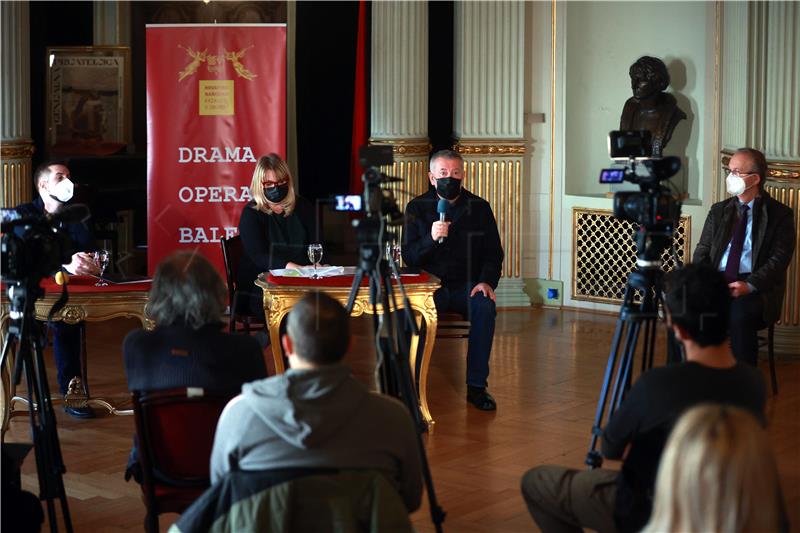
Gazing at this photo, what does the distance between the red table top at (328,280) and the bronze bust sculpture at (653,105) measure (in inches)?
119

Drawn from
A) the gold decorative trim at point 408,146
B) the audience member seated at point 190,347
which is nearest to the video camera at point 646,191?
the audience member seated at point 190,347

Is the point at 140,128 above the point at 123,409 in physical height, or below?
above

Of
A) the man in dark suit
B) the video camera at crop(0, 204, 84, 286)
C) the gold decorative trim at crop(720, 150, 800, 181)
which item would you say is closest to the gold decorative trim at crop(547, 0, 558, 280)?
the gold decorative trim at crop(720, 150, 800, 181)

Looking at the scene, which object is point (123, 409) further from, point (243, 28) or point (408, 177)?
point (408, 177)

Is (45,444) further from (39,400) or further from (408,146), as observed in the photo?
(408,146)

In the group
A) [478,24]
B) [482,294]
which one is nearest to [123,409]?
[482,294]

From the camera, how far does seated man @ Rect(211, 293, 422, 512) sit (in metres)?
2.60

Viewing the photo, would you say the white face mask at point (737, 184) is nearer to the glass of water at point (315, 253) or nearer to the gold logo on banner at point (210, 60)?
the glass of water at point (315, 253)

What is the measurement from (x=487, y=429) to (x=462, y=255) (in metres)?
0.89

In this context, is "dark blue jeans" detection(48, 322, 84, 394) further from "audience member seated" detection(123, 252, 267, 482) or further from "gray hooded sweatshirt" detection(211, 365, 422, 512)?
"gray hooded sweatshirt" detection(211, 365, 422, 512)

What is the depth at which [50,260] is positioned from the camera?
3686 mm

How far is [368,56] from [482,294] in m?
4.28

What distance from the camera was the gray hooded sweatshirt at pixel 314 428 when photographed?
2.60 m

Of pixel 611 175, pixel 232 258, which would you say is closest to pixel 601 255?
pixel 232 258
